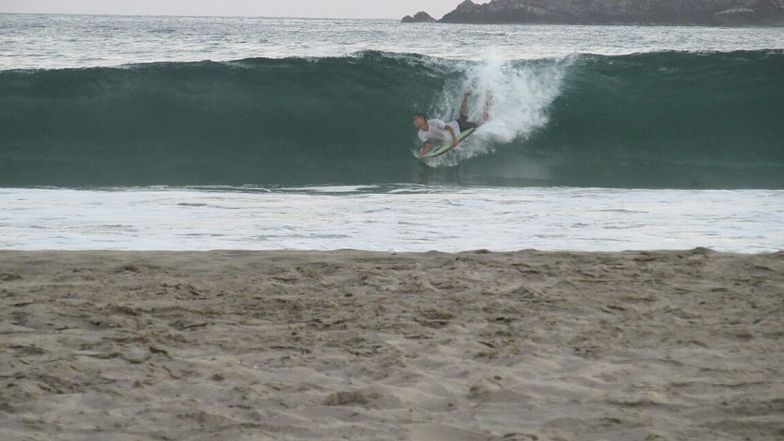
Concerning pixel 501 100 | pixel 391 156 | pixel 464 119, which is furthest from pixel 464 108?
pixel 391 156

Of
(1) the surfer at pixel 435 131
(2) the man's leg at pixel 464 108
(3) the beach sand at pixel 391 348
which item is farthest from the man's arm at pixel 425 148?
(3) the beach sand at pixel 391 348

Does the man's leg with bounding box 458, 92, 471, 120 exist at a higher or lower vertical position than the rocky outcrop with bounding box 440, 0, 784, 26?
lower

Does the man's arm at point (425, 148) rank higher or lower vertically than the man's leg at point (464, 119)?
lower

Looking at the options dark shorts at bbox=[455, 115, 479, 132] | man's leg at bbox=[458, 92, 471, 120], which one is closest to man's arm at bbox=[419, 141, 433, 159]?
dark shorts at bbox=[455, 115, 479, 132]

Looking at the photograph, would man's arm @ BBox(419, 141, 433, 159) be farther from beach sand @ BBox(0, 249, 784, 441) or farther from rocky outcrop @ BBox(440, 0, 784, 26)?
rocky outcrop @ BBox(440, 0, 784, 26)

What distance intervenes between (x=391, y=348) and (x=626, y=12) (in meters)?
83.1

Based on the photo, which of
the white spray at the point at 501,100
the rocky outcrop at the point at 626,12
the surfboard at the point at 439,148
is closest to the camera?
the surfboard at the point at 439,148

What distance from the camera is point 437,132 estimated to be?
13727mm

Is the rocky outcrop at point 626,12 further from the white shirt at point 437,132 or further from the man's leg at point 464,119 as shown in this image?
the white shirt at point 437,132

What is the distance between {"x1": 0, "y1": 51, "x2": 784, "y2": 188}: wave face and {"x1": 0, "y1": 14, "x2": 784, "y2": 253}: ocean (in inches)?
1.8

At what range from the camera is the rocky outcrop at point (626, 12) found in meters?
72.0

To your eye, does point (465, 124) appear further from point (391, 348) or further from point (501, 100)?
point (391, 348)

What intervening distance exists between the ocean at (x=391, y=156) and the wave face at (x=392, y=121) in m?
0.05

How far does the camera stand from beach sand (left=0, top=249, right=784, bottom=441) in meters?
3.09
